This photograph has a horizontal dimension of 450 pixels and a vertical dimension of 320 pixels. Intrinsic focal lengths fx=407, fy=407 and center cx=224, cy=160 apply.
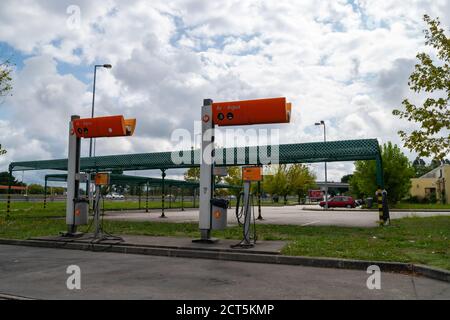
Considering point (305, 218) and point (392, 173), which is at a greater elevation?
point (392, 173)

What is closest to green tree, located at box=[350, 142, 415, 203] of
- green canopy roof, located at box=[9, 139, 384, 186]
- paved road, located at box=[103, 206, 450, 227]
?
paved road, located at box=[103, 206, 450, 227]

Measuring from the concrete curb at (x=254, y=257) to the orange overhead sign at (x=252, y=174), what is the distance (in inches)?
76.6

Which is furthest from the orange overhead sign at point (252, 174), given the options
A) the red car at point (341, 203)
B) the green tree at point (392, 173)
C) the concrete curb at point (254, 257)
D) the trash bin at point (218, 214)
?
the red car at point (341, 203)

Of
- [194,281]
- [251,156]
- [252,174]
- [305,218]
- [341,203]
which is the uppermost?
[251,156]

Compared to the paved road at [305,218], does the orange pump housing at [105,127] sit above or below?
above

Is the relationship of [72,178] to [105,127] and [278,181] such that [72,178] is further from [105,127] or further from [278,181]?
[278,181]

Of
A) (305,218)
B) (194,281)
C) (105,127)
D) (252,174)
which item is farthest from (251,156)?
(194,281)

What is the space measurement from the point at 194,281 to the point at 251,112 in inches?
215

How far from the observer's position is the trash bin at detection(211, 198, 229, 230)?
11039 mm

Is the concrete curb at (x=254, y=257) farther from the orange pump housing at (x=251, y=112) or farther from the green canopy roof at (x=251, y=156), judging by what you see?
the green canopy roof at (x=251, y=156)

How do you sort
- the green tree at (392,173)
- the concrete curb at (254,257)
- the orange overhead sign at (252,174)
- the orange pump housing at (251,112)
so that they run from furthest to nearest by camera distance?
1. the green tree at (392,173)
2. the orange pump housing at (251,112)
3. the orange overhead sign at (252,174)
4. the concrete curb at (254,257)

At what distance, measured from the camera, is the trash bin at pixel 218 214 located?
36.2 feet

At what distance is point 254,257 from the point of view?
9289 mm

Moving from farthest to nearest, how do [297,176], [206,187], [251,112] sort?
[297,176] < [206,187] < [251,112]
